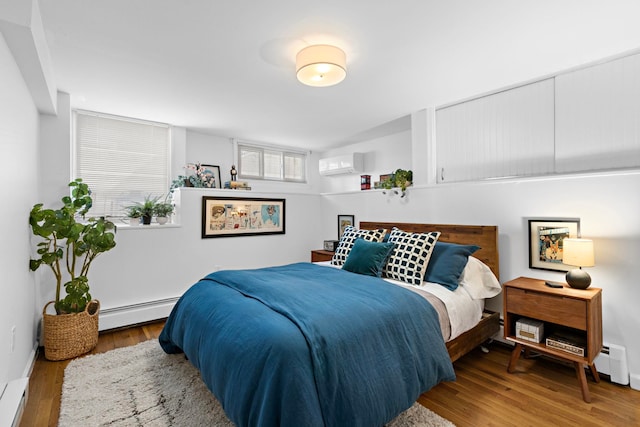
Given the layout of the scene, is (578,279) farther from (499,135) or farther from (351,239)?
(351,239)

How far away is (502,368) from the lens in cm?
249

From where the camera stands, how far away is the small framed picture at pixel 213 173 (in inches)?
170

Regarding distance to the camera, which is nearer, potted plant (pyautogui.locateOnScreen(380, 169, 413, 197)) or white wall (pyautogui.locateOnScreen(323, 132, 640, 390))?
white wall (pyautogui.locateOnScreen(323, 132, 640, 390))

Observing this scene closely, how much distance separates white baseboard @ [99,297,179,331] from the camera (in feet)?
10.9

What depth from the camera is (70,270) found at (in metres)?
2.98

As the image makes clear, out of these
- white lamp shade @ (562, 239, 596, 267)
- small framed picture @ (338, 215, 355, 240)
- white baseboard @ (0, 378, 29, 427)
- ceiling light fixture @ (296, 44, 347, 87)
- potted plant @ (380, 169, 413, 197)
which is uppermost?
ceiling light fixture @ (296, 44, 347, 87)

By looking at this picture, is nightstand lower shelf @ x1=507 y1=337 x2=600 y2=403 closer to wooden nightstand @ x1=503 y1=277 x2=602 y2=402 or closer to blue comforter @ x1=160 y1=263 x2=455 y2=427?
wooden nightstand @ x1=503 y1=277 x2=602 y2=402

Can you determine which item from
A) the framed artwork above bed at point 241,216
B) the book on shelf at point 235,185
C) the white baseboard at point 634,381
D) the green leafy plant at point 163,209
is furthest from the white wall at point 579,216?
the green leafy plant at point 163,209

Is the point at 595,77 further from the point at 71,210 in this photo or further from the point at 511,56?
the point at 71,210

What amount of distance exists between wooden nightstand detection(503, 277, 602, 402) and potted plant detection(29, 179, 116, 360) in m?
3.59

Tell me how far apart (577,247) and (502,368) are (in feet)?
3.66

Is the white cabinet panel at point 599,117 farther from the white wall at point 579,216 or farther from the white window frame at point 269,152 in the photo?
the white window frame at point 269,152

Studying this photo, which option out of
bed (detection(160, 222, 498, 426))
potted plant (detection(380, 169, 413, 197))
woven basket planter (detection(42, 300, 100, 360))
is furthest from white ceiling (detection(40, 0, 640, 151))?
woven basket planter (detection(42, 300, 100, 360))

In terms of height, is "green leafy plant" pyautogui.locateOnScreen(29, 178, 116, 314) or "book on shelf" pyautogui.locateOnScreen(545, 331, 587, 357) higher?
"green leafy plant" pyautogui.locateOnScreen(29, 178, 116, 314)
